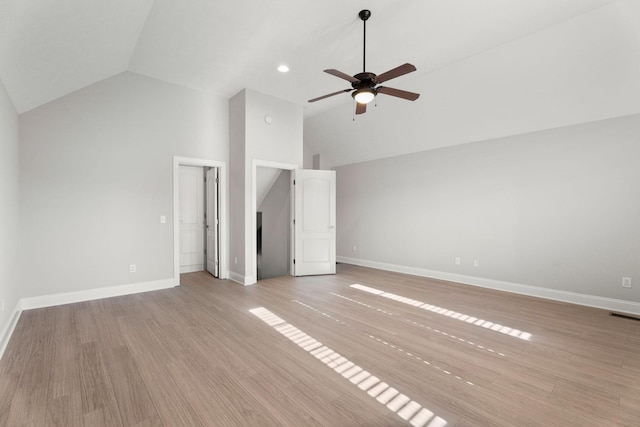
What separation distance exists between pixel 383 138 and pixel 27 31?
5.23 meters

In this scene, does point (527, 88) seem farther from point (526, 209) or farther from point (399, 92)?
point (399, 92)

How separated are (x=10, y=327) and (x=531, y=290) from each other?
6.58m

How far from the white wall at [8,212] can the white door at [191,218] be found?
2.59 m

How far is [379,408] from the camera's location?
180 cm

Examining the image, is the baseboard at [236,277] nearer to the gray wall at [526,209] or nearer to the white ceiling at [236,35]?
the gray wall at [526,209]

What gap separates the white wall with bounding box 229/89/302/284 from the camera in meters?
4.80

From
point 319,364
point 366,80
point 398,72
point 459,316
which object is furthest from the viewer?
point 459,316

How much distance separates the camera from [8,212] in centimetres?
288

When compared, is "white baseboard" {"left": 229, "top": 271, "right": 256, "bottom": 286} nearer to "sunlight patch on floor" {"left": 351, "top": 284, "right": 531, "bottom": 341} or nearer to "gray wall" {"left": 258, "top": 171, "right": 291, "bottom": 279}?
"gray wall" {"left": 258, "top": 171, "right": 291, "bottom": 279}

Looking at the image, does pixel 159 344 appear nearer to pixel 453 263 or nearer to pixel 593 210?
pixel 453 263

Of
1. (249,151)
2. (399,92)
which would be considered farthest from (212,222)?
(399,92)

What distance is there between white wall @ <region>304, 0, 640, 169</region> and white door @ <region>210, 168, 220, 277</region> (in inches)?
118

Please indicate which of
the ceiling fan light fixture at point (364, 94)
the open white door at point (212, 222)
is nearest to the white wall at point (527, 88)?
the ceiling fan light fixture at point (364, 94)

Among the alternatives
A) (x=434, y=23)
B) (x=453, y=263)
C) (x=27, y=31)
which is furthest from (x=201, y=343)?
(x=453, y=263)
